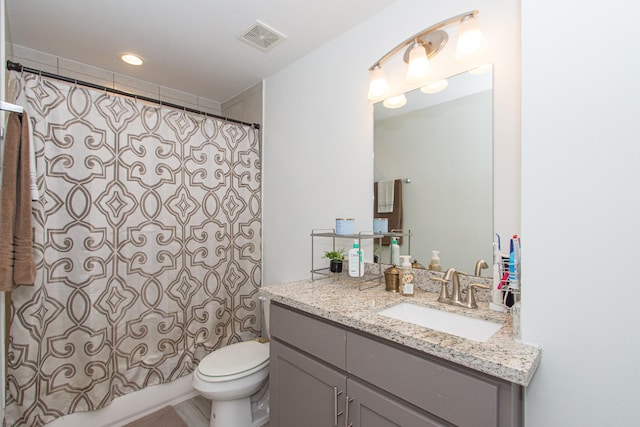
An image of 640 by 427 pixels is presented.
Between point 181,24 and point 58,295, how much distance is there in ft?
5.66

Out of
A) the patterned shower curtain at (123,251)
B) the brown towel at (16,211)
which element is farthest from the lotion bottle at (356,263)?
the brown towel at (16,211)

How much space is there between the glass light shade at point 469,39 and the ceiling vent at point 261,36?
110 centimetres

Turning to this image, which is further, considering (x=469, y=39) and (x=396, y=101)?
(x=396, y=101)

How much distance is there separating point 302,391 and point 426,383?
0.62m

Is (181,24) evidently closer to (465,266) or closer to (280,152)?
(280,152)

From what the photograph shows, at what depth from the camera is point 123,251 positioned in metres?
1.83

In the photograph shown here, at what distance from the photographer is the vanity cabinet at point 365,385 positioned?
78 cm

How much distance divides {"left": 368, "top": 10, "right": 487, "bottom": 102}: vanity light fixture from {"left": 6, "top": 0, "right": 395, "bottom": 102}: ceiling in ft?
1.15

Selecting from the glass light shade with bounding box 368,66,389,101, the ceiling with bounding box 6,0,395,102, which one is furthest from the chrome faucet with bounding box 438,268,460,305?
the ceiling with bounding box 6,0,395,102

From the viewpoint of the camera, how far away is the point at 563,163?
80cm

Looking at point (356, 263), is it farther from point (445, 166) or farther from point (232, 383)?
point (232, 383)

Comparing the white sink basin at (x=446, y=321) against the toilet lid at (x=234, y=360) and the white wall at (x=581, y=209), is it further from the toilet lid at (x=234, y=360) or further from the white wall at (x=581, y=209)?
the toilet lid at (x=234, y=360)

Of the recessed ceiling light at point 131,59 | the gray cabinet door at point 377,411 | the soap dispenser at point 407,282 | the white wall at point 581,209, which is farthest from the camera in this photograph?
the recessed ceiling light at point 131,59

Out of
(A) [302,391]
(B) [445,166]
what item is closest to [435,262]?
(B) [445,166]
